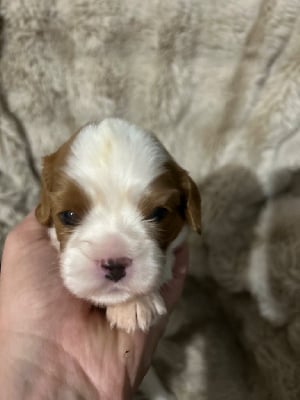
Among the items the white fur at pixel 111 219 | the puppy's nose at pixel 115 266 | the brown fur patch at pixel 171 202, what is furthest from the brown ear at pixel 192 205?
the puppy's nose at pixel 115 266

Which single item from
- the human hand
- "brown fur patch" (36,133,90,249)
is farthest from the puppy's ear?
the human hand

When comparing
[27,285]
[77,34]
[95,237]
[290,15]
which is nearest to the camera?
[95,237]

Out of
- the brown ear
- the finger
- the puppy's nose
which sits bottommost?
the finger

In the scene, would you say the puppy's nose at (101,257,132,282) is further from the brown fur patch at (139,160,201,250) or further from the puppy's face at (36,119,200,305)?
the brown fur patch at (139,160,201,250)

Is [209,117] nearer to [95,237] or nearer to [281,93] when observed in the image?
[281,93]

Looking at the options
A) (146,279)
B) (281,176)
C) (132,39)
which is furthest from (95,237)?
(132,39)

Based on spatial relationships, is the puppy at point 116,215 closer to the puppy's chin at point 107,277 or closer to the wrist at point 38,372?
the puppy's chin at point 107,277
